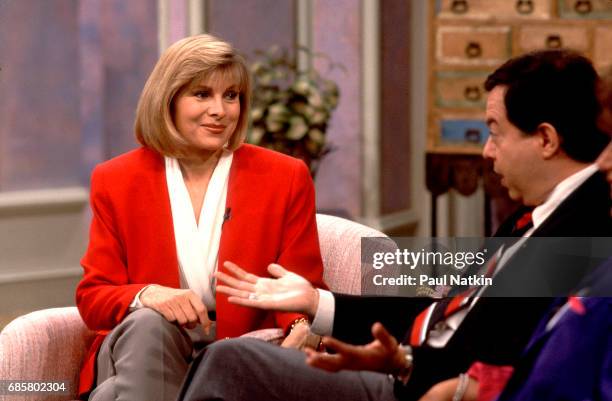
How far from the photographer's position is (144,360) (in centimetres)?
192

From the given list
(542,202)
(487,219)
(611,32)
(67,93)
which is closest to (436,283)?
(542,202)

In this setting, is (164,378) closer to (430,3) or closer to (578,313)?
(578,313)

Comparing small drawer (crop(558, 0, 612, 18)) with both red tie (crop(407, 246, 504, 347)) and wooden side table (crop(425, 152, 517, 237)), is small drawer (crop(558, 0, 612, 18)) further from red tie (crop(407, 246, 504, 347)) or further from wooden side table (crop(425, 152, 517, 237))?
red tie (crop(407, 246, 504, 347))

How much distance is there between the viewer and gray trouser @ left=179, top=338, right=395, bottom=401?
64.5 inches

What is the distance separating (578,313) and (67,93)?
11.0 ft

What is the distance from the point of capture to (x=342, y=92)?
4.64 meters

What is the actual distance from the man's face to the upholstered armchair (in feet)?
2.09

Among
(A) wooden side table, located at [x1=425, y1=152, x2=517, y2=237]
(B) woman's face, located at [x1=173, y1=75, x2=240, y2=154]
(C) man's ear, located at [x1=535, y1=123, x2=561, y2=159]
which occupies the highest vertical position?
(C) man's ear, located at [x1=535, y1=123, x2=561, y2=159]

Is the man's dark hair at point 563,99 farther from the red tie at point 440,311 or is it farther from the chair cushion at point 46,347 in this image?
the chair cushion at point 46,347

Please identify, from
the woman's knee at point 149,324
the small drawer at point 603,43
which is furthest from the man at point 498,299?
the small drawer at point 603,43

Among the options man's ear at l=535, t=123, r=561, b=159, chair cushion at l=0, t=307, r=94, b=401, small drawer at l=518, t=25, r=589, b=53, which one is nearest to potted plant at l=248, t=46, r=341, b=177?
small drawer at l=518, t=25, r=589, b=53

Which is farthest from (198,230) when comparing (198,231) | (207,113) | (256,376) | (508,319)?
(508,319)

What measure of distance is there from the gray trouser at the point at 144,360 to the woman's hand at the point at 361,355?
521 mm

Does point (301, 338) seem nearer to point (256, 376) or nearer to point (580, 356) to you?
point (256, 376)
